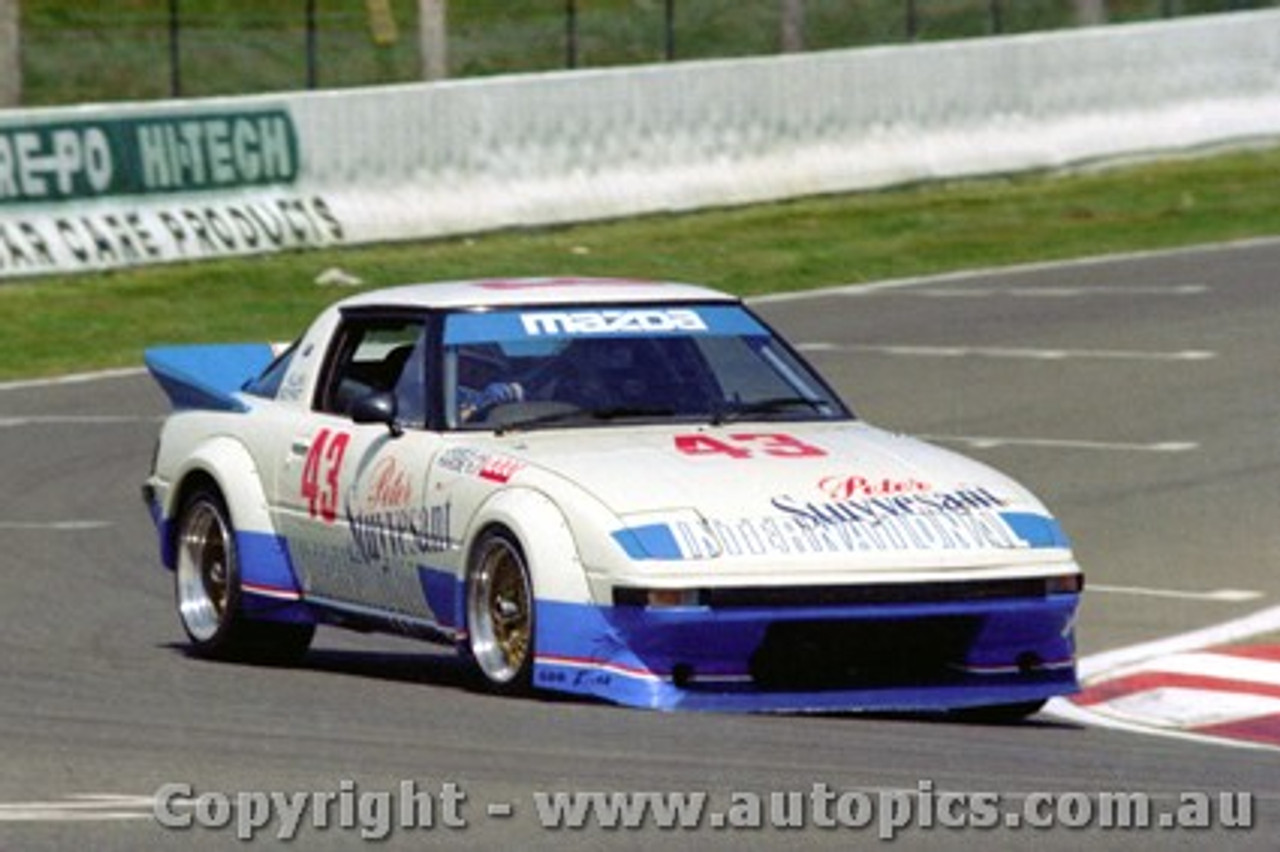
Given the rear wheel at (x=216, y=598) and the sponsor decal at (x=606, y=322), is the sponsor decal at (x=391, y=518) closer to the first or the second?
the sponsor decal at (x=606, y=322)

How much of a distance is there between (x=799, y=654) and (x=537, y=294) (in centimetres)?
227

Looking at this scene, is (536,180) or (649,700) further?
(536,180)

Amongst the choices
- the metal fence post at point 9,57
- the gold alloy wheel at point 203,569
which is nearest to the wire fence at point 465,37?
the metal fence post at point 9,57

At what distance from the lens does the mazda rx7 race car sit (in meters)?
11.1

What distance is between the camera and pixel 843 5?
143ft

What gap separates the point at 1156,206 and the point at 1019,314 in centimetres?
775

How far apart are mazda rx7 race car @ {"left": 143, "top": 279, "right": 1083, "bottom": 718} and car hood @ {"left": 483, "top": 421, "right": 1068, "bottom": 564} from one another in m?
0.01

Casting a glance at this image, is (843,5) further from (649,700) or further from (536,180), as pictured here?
(649,700)

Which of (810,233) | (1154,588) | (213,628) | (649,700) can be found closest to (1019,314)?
(810,233)

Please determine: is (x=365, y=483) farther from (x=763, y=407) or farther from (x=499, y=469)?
(x=763, y=407)

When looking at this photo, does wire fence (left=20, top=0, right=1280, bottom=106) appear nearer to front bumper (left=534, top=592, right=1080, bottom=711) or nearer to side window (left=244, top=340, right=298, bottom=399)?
side window (left=244, top=340, right=298, bottom=399)

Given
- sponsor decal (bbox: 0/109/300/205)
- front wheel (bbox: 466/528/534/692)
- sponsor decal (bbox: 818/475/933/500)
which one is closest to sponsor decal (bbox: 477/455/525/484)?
front wheel (bbox: 466/528/534/692)

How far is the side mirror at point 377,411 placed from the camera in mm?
12438

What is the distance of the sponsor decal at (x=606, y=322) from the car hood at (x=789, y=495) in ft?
1.97
